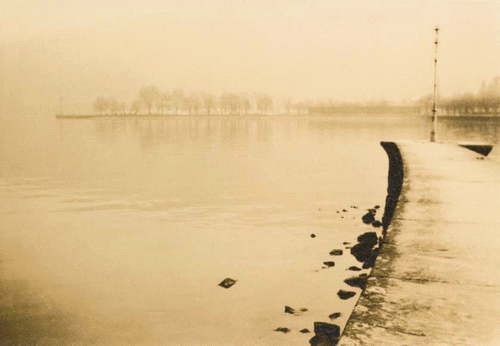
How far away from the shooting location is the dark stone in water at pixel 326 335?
23.7 ft

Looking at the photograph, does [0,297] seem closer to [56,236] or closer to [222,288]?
[222,288]

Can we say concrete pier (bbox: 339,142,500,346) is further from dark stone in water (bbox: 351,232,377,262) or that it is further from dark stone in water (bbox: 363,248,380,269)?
dark stone in water (bbox: 351,232,377,262)

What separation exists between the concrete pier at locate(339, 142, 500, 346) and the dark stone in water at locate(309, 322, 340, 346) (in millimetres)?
1768

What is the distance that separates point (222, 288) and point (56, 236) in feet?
24.4

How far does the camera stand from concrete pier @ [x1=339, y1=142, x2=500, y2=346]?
3633 mm

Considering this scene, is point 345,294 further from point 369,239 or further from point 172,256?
point 172,256

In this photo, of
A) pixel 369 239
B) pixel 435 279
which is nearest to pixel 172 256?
pixel 369 239

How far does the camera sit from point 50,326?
881cm

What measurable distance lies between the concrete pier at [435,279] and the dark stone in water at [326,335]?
1.77m

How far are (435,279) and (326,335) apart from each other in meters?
2.97

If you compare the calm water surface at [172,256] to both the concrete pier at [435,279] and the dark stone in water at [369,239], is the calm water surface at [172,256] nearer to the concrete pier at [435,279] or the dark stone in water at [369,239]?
the dark stone in water at [369,239]

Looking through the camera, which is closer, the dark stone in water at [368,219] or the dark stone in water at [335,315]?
the dark stone in water at [335,315]

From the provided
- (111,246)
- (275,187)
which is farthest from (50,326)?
(275,187)

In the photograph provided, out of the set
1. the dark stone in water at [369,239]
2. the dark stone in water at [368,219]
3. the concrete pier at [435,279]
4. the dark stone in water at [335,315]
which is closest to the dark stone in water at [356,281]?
the dark stone in water at [335,315]
